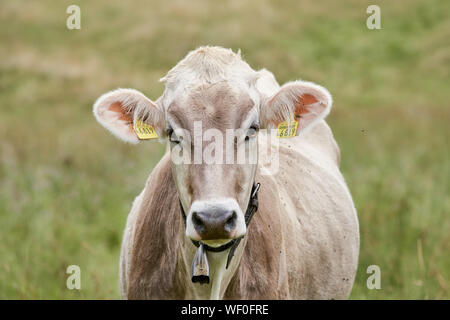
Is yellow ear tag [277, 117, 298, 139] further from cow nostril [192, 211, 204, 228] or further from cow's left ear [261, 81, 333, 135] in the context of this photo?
cow nostril [192, 211, 204, 228]

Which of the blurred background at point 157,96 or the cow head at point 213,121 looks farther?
the blurred background at point 157,96

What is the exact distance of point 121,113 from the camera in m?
3.63

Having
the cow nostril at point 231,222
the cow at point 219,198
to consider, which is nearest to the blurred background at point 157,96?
the cow at point 219,198

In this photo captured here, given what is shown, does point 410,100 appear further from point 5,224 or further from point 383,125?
point 5,224

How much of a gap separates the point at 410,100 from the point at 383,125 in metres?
3.90

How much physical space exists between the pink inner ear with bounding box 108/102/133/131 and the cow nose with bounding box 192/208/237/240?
2.98 ft

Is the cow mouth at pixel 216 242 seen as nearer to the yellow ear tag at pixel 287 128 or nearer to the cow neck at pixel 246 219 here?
the cow neck at pixel 246 219

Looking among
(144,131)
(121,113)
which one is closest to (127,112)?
(121,113)

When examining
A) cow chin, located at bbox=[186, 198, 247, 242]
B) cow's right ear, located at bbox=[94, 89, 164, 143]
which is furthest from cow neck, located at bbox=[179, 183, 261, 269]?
cow's right ear, located at bbox=[94, 89, 164, 143]

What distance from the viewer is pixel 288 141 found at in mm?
5238

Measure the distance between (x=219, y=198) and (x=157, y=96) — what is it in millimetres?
11472

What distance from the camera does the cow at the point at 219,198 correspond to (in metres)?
3.15

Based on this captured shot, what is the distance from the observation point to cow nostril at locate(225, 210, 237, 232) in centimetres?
296

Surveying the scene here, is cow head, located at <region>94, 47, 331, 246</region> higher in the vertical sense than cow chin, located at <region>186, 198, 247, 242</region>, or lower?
higher
